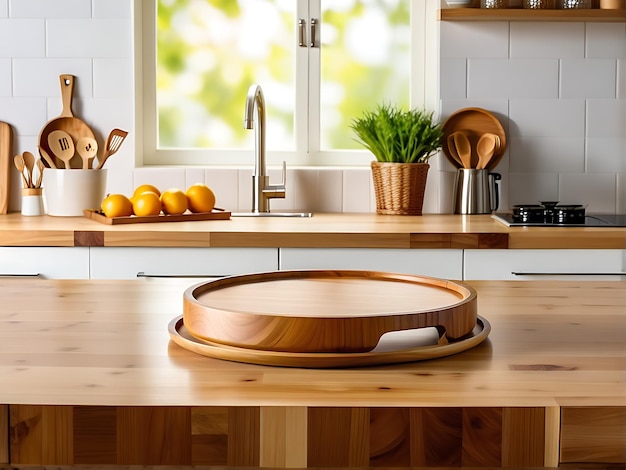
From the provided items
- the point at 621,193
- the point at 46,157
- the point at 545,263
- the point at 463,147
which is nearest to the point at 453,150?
the point at 463,147

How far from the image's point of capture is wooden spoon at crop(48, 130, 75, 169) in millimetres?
2994

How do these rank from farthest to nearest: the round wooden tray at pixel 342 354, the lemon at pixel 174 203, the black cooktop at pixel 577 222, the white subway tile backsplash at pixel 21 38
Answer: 1. the white subway tile backsplash at pixel 21 38
2. the lemon at pixel 174 203
3. the black cooktop at pixel 577 222
4. the round wooden tray at pixel 342 354

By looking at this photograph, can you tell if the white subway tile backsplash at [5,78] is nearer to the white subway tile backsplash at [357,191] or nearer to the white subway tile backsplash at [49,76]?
the white subway tile backsplash at [49,76]

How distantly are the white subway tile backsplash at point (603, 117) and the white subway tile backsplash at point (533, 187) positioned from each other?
0.69ft

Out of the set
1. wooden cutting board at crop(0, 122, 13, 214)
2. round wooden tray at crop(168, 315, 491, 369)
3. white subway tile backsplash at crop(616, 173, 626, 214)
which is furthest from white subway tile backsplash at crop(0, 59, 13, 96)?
round wooden tray at crop(168, 315, 491, 369)

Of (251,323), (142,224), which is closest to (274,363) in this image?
(251,323)

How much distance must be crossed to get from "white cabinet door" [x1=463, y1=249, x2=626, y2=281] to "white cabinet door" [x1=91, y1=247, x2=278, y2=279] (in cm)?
60

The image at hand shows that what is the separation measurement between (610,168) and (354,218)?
3.22 ft

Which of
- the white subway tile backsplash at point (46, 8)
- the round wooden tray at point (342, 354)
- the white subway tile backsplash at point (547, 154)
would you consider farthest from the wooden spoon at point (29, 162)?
the round wooden tray at point (342, 354)

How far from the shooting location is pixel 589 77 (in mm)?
3111

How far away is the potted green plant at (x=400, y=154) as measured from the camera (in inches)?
114

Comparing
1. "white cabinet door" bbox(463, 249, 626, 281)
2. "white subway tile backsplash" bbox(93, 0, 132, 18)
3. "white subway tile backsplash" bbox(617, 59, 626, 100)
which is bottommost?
"white cabinet door" bbox(463, 249, 626, 281)

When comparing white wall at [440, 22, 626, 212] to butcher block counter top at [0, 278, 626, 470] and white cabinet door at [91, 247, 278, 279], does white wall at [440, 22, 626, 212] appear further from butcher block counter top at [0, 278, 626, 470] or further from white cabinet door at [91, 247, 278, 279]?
butcher block counter top at [0, 278, 626, 470]

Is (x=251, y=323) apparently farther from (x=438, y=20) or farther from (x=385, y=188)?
(x=438, y=20)
